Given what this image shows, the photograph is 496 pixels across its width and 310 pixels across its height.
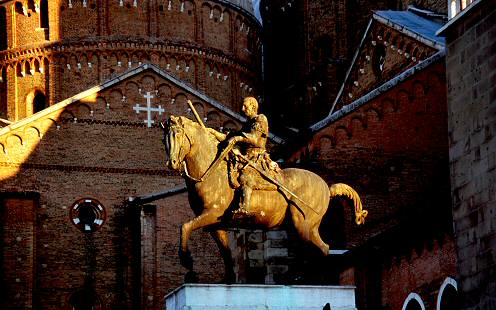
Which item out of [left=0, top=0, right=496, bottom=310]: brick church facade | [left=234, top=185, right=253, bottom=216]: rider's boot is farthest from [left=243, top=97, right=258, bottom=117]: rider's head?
[left=0, top=0, right=496, bottom=310]: brick church facade

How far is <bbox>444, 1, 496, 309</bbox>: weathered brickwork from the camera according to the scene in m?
19.0

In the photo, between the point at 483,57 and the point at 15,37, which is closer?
the point at 483,57

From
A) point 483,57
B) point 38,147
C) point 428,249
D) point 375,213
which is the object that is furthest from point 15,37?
point 483,57

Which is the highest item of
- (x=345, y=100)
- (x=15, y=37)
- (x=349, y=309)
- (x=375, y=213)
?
(x=15, y=37)

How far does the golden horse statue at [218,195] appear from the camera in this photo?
1850 cm

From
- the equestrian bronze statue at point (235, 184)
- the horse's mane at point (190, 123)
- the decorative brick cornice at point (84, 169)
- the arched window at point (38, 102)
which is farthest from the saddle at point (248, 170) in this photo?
the arched window at point (38, 102)

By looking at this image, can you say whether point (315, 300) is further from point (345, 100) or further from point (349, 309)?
point (345, 100)

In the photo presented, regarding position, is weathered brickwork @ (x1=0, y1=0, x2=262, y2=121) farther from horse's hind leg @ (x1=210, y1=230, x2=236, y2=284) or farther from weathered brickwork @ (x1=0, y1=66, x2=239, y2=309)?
horse's hind leg @ (x1=210, y1=230, x2=236, y2=284)

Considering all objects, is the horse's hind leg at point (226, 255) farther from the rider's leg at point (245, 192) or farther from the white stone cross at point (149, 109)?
the white stone cross at point (149, 109)

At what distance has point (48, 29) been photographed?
141ft

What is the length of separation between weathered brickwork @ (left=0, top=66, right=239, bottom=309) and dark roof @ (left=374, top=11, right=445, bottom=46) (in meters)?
4.54

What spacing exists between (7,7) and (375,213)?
17294 millimetres

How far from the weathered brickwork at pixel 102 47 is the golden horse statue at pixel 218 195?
23304 mm

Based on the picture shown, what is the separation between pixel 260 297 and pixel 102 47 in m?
24.9
